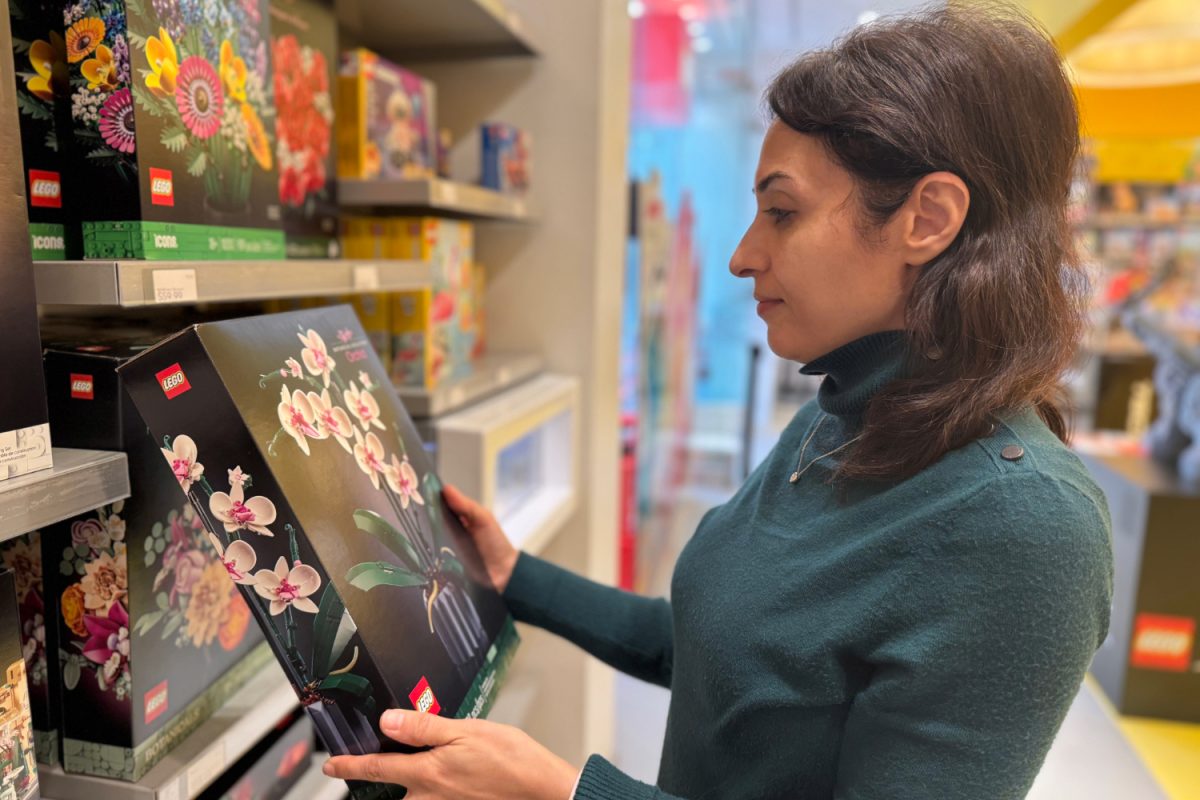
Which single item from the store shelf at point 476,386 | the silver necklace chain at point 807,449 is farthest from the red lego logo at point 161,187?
the silver necklace chain at point 807,449

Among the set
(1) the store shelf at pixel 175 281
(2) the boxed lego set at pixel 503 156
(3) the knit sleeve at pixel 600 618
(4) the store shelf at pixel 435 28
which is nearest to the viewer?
(1) the store shelf at pixel 175 281

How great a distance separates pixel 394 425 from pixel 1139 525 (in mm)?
2954

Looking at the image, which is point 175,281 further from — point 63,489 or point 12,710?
point 12,710

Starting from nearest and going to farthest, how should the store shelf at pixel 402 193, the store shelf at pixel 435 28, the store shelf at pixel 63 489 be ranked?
the store shelf at pixel 63 489
the store shelf at pixel 402 193
the store shelf at pixel 435 28

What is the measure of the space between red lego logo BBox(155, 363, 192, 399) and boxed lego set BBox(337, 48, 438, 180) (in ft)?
2.78

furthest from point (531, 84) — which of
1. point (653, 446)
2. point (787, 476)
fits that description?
point (653, 446)

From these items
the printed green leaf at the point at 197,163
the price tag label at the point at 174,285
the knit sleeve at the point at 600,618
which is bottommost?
the knit sleeve at the point at 600,618

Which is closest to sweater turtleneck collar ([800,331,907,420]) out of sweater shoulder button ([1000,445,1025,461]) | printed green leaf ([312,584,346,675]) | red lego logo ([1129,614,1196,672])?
sweater shoulder button ([1000,445,1025,461])

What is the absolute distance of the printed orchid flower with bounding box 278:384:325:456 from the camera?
883 mm

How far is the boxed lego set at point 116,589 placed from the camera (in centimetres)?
93

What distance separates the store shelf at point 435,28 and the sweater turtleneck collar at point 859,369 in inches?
44.9

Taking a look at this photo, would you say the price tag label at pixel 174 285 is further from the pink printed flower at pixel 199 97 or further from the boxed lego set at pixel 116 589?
the pink printed flower at pixel 199 97

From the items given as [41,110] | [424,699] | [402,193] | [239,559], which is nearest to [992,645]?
[424,699]

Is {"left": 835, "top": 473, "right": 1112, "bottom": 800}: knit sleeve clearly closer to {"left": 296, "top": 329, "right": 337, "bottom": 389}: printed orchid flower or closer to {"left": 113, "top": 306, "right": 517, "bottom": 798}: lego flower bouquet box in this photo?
{"left": 113, "top": 306, "right": 517, "bottom": 798}: lego flower bouquet box
